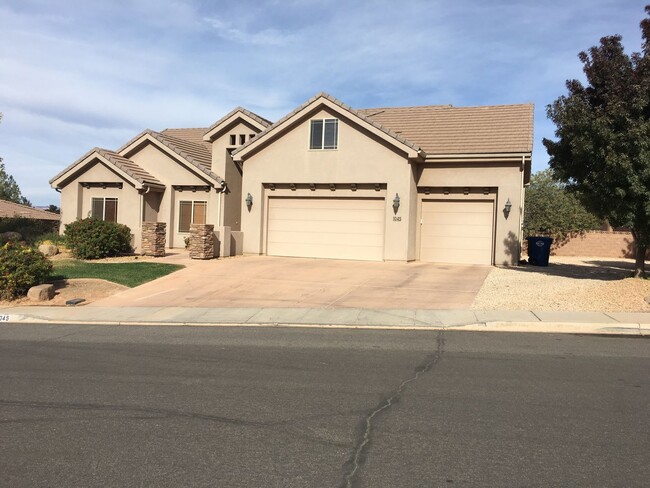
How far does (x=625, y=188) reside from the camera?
15.2 metres

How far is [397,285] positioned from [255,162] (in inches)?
389

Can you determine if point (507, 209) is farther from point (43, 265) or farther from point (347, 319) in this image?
point (43, 265)

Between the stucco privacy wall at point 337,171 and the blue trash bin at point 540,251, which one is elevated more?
the stucco privacy wall at point 337,171

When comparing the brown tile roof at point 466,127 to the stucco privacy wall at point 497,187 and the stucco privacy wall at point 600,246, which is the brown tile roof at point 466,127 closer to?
the stucco privacy wall at point 497,187

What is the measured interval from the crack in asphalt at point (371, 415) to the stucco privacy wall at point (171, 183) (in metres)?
18.2

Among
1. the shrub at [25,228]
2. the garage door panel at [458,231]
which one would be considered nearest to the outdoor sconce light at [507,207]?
the garage door panel at [458,231]

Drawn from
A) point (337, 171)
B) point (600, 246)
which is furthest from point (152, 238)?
point (600, 246)

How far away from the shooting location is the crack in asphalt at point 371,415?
176 inches

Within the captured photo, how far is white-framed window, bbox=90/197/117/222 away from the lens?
2553 centimetres

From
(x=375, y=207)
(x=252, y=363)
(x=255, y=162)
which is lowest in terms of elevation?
(x=252, y=363)

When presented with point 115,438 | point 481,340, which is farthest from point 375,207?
point 115,438

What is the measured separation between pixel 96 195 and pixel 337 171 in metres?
11.3

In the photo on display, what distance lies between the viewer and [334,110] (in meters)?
22.1

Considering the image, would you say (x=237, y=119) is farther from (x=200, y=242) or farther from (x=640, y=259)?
(x=640, y=259)
